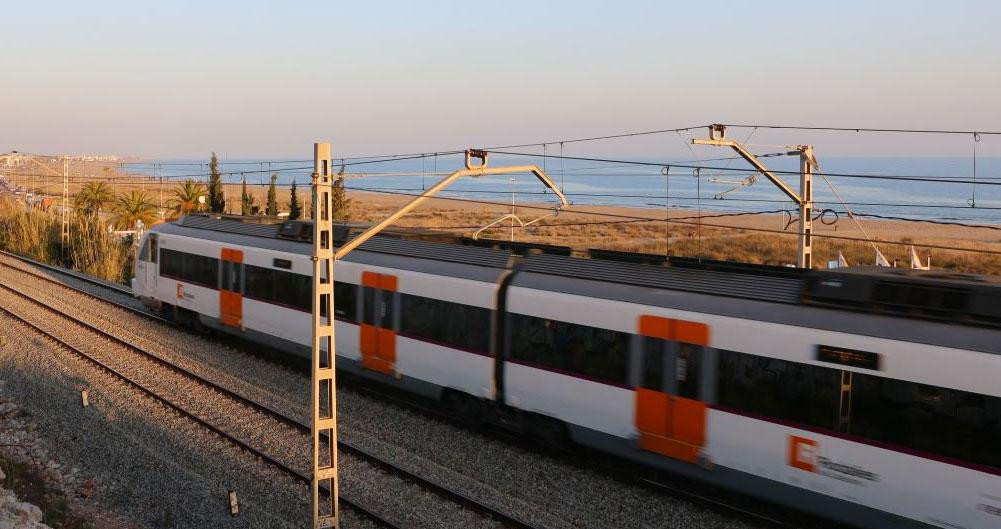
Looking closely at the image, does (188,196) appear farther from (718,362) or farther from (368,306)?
(718,362)

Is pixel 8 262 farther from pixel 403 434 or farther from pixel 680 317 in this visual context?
pixel 680 317

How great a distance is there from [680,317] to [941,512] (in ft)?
12.1

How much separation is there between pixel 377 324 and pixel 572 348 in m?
4.69

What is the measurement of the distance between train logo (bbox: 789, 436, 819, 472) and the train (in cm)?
2

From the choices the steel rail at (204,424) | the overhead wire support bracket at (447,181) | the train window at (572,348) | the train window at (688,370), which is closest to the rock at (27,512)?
the steel rail at (204,424)

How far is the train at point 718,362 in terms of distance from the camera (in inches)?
369

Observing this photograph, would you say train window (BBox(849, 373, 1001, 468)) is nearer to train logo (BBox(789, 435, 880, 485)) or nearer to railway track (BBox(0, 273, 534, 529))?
train logo (BBox(789, 435, 880, 485))

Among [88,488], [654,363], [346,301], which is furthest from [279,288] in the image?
[654,363]

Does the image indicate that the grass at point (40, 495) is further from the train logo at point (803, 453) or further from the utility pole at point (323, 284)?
the train logo at point (803, 453)

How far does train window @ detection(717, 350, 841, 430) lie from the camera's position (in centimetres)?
1016

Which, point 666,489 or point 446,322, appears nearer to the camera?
point 666,489

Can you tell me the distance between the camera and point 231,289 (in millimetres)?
20906

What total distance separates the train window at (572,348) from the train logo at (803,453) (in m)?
2.46

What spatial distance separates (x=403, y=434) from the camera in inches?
590
